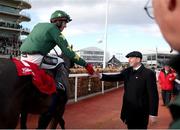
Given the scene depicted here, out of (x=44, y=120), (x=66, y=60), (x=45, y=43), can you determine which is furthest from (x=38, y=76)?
(x=66, y=60)

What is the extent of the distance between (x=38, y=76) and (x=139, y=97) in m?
1.66

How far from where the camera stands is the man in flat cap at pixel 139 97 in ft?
19.8

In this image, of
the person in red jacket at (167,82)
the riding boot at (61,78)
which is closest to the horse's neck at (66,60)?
the riding boot at (61,78)

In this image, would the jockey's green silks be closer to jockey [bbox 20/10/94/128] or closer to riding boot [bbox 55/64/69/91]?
jockey [bbox 20/10/94/128]

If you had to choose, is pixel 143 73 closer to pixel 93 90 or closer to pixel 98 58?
pixel 93 90

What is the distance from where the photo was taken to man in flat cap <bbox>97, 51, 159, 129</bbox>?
604 cm

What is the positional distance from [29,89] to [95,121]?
5656 mm

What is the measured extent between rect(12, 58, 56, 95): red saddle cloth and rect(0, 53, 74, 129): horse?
6 cm

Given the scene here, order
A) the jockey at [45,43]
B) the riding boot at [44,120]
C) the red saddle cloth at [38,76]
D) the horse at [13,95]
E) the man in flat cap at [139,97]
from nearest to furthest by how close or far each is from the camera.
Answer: the horse at [13,95], the red saddle cloth at [38,76], the jockey at [45,43], the man in flat cap at [139,97], the riding boot at [44,120]

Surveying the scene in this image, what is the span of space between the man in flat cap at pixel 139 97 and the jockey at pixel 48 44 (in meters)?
0.96

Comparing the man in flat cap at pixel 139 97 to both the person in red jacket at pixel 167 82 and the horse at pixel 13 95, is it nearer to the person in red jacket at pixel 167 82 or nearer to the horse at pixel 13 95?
the horse at pixel 13 95

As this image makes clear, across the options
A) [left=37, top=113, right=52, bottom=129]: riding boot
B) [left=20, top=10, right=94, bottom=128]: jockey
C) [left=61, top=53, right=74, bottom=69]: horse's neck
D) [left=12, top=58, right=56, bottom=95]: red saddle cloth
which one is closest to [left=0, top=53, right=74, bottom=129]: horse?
[left=12, top=58, right=56, bottom=95]: red saddle cloth

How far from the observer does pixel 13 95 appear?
4.84 metres

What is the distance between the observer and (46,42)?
19.2ft
